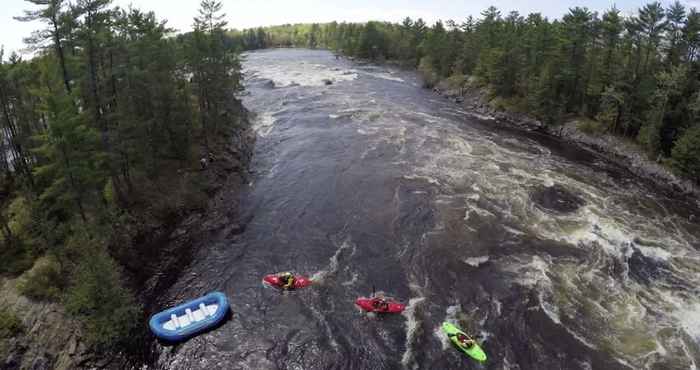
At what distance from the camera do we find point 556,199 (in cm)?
3578

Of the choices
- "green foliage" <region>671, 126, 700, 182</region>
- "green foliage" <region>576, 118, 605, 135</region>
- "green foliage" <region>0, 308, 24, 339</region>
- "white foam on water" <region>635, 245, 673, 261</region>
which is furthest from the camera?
"green foliage" <region>576, 118, 605, 135</region>

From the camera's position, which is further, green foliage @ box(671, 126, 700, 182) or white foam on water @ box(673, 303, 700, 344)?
green foliage @ box(671, 126, 700, 182)

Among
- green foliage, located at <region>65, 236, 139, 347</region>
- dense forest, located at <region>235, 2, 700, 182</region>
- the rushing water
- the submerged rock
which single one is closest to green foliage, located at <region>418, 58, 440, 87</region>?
dense forest, located at <region>235, 2, 700, 182</region>

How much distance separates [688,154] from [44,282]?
171 ft

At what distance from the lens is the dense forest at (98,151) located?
20625 millimetres

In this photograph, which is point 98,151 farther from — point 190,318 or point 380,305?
point 380,305

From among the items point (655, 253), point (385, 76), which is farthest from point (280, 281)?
point (385, 76)

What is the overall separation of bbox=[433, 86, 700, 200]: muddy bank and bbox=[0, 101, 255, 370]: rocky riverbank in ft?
139

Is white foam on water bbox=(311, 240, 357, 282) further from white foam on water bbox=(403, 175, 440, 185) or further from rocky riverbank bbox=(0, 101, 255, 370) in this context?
white foam on water bbox=(403, 175, 440, 185)

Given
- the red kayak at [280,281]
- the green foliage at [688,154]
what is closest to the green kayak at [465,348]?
the red kayak at [280,281]

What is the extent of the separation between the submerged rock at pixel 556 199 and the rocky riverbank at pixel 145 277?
1063 inches

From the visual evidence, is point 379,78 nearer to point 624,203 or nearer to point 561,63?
point 561,63

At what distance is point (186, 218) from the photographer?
31719 millimetres

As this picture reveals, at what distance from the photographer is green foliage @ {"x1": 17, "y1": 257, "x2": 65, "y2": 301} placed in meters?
20.1
